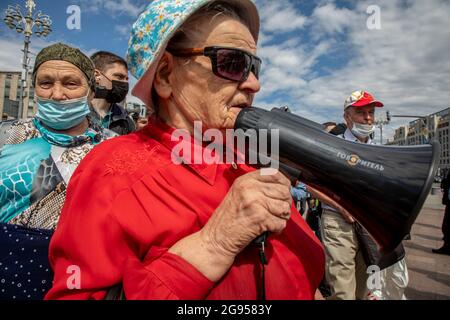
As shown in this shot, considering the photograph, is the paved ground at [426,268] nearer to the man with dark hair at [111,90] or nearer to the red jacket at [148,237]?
the red jacket at [148,237]

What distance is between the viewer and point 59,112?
217 cm

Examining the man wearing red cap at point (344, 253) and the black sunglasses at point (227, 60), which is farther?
the man wearing red cap at point (344, 253)

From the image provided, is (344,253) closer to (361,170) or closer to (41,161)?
(361,170)

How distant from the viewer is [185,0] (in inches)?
51.3

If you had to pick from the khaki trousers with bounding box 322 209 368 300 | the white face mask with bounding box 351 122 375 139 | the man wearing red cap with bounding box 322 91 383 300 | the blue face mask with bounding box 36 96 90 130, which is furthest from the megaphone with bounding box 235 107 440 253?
the white face mask with bounding box 351 122 375 139

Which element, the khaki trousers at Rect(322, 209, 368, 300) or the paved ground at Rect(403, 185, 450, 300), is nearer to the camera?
the khaki trousers at Rect(322, 209, 368, 300)

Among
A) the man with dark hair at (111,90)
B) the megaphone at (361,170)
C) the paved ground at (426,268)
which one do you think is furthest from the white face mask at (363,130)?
the megaphone at (361,170)

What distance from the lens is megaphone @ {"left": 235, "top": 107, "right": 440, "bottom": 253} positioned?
104 cm

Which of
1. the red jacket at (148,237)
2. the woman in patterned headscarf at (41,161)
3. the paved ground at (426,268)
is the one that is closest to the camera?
the red jacket at (148,237)

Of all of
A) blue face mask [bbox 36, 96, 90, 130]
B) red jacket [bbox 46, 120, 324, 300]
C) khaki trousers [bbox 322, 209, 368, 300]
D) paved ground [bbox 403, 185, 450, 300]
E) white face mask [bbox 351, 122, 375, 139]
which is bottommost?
paved ground [bbox 403, 185, 450, 300]

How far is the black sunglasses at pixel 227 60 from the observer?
1.35 m

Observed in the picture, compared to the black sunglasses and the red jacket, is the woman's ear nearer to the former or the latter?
the black sunglasses

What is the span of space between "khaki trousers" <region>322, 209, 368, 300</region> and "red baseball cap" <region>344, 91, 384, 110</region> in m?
1.61

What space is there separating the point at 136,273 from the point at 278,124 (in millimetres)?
742
